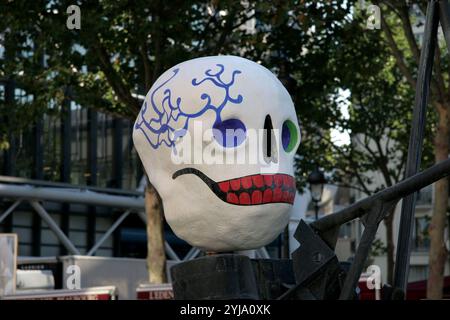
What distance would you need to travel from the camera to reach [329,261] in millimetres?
6859

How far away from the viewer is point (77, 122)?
36562mm

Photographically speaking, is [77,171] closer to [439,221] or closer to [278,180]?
[439,221]

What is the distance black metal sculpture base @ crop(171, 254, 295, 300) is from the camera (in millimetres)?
7188

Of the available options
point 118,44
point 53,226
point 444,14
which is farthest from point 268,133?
point 53,226

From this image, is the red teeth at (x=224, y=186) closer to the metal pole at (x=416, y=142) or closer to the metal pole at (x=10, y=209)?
the metal pole at (x=416, y=142)

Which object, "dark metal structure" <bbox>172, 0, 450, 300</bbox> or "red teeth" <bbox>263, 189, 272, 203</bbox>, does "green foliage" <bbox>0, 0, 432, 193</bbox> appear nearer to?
"dark metal structure" <bbox>172, 0, 450, 300</bbox>

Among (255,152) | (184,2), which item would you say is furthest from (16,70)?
(255,152)

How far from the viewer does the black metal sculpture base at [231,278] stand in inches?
283

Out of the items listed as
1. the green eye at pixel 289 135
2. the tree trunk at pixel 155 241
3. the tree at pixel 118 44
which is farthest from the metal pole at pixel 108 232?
the green eye at pixel 289 135

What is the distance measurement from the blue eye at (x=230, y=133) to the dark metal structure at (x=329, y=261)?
754 mm

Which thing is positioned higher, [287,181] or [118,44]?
[118,44]

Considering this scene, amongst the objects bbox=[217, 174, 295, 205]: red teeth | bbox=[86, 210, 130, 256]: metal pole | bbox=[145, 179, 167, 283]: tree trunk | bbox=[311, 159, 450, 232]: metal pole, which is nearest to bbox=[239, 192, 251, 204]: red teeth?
bbox=[217, 174, 295, 205]: red teeth

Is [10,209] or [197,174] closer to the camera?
[197,174]

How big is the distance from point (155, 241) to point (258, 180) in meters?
13.2
